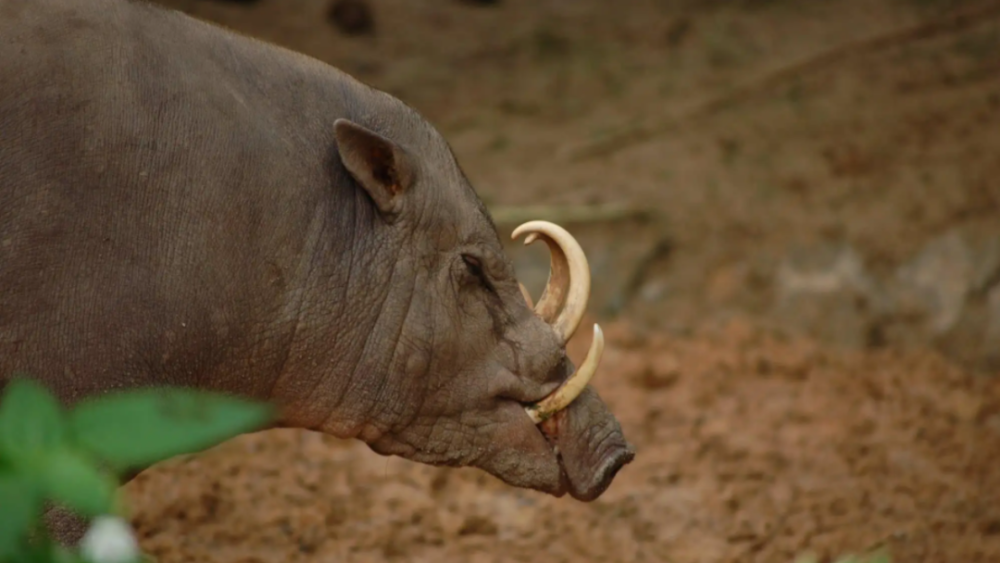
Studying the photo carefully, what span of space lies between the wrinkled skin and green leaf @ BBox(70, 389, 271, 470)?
1694mm

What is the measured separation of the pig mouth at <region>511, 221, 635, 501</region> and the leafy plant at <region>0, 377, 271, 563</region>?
2.56 meters

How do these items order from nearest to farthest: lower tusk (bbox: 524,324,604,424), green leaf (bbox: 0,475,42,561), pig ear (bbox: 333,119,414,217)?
Answer: green leaf (bbox: 0,475,42,561), pig ear (bbox: 333,119,414,217), lower tusk (bbox: 524,324,604,424)

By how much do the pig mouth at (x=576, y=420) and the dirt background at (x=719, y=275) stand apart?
1.02 meters

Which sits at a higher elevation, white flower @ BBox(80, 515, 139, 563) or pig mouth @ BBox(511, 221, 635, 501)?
white flower @ BBox(80, 515, 139, 563)

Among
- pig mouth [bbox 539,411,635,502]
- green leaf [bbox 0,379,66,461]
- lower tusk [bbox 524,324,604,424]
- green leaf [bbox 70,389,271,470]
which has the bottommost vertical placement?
pig mouth [bbox 539,411,635,502]

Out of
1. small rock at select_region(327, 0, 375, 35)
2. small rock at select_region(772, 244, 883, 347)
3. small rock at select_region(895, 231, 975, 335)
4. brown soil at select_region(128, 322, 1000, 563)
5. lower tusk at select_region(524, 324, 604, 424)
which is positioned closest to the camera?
lower tusk at select_region(524, 324, 604, 424)

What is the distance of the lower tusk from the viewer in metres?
3.99

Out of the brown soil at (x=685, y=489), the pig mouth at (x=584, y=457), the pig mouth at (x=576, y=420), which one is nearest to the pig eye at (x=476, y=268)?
the pig mouth at (x=576, y=420)

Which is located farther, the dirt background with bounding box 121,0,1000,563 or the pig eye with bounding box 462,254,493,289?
the dirt background with bounding box 121,0,1000,563

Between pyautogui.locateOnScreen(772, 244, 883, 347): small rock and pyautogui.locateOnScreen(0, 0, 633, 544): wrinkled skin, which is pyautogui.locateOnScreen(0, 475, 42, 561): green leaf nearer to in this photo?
pyautogui.locateOnScreen(0, 0, 633, 544): wrinkled skin

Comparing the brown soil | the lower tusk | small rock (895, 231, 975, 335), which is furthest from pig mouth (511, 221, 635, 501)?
small rock (895, 231, 975, 335)

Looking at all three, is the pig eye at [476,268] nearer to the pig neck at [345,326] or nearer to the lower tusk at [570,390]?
the pig neck at [345,326]

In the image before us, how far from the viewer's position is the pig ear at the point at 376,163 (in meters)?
3.69

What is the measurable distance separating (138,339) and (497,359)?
1.17m
